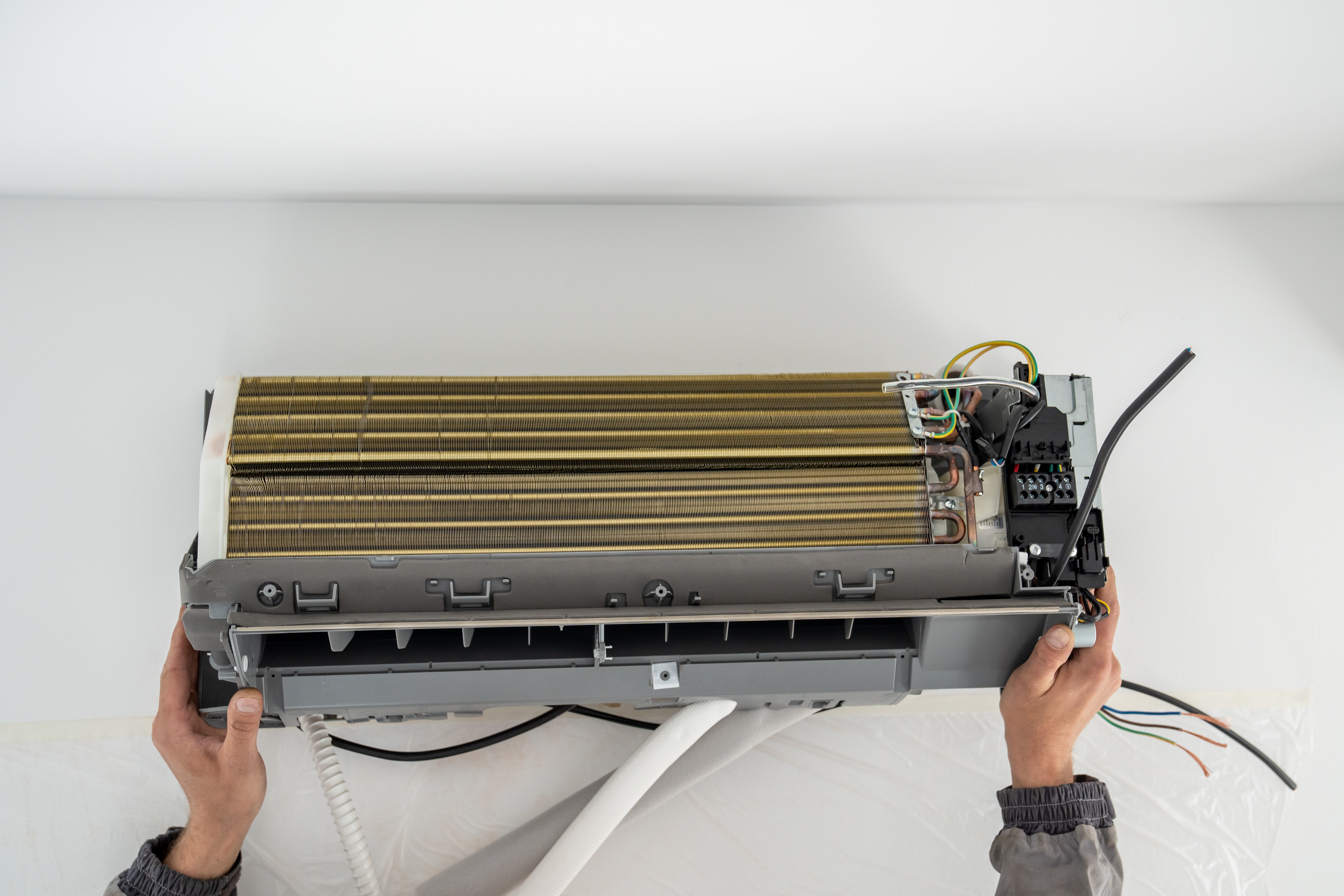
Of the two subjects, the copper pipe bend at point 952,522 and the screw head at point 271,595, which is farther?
the copper pipe bend at point 952,522

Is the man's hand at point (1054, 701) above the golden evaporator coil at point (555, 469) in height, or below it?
below

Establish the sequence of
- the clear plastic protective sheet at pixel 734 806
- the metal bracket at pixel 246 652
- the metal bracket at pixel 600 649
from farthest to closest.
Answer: the clear plastic protective sheet at pixel 734 806
the metal bracket at pixel 600 649
the metal bracket at pixel 246 652

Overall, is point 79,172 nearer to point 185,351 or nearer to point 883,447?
point 185,351

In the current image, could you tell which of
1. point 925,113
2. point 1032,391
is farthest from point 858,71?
point 1032,391

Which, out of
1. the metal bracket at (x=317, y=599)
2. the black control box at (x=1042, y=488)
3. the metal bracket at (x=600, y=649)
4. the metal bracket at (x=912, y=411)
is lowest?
the metal bracket at (x=600, y=649)

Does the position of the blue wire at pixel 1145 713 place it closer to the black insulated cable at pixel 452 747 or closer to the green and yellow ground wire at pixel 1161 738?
the green and yellow ground wire at pixel 1161 738

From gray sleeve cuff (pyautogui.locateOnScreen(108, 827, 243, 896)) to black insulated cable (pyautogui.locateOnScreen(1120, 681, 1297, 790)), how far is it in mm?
2152

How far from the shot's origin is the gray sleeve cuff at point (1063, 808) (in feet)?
5.12

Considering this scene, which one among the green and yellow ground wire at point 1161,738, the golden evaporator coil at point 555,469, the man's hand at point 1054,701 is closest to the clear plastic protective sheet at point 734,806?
the green and yellow ground wire at point 1161,738

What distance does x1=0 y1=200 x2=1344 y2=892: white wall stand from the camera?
1792 millimetres

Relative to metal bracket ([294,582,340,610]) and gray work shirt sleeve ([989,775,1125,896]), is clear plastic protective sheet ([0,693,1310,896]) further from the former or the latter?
metal bracket ([294,582,340,610])

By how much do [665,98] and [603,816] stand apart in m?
1.50

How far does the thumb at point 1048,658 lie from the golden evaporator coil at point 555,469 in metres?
0.31

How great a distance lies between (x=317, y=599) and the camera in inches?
53.9
